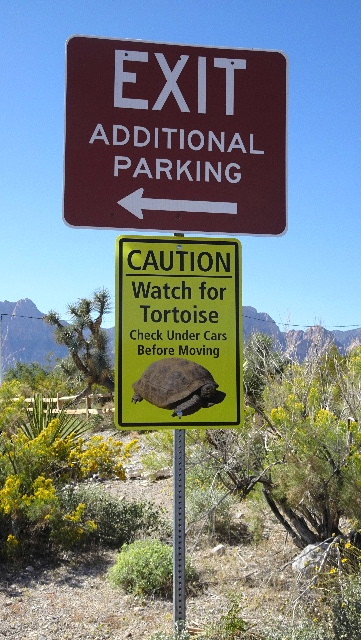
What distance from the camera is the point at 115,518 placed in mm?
6500

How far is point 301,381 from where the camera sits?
18.1ft

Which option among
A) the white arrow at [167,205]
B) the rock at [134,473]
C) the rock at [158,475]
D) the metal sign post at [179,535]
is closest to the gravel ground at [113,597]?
the metal sign post at [179,535]

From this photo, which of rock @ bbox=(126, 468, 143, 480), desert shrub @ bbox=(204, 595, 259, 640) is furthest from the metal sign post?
rock @ bbox=(126, 468, 143, 480)

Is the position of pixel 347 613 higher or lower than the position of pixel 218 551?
higher

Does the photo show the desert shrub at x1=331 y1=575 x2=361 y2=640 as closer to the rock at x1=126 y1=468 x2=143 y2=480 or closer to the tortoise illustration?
the tortoise illustration

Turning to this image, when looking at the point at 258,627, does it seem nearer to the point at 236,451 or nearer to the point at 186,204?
the point at 236,451

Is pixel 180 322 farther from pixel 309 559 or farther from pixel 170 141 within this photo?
pixel 309 559

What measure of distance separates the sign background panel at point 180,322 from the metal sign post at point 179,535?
139 millimetres

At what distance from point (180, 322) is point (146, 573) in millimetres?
2840

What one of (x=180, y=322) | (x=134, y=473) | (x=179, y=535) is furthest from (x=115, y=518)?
(x=180, y=322)

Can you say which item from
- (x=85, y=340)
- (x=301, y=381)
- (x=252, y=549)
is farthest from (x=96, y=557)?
(x=85, y=340)

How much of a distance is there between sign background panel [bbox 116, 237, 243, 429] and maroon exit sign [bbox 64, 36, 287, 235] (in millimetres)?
128

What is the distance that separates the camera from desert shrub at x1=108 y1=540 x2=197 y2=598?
15.8 feet

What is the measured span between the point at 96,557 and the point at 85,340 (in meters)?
18.6
